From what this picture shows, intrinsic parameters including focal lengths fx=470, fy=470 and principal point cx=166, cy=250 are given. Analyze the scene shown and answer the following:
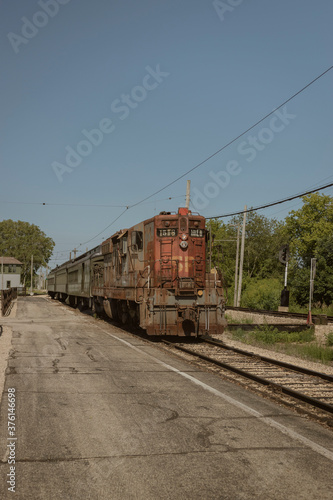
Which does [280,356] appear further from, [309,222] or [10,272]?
[10,272]

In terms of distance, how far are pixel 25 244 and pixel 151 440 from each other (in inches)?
4372

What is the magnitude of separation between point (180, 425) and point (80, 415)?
140 cm

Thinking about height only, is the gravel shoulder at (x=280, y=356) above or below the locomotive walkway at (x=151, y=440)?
below

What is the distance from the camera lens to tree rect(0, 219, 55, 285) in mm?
110050

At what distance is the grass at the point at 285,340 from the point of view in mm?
15371

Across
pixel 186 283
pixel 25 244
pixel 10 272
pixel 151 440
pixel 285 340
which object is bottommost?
pixel 285 340

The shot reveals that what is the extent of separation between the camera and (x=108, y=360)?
432 inches

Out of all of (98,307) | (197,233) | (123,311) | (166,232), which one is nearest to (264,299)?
(98,307)

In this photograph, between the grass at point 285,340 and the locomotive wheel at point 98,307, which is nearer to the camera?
the grass at point 285,340

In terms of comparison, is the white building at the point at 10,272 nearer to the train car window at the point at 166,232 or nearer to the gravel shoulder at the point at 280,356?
the gravel shoulder at the point at 280,356

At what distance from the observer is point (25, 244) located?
111375 mm

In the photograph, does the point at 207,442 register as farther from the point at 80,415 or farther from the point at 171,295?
the point at 171,295

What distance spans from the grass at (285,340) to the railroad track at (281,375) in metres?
3.10

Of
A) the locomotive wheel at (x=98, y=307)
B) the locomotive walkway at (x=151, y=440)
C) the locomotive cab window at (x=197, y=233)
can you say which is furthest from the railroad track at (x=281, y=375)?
the locomotive wheel at (x=98, y=307)
